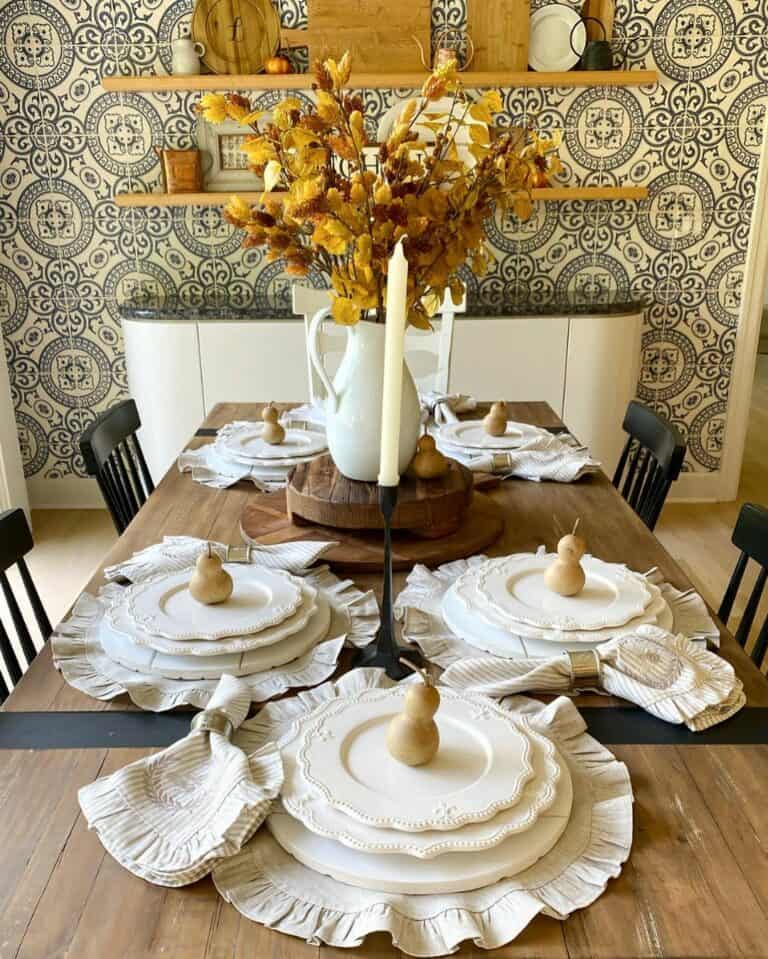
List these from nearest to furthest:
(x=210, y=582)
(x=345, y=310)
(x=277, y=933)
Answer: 1. (x=277, y=933)
2. (x=210, y=582)
3. (x=345, y=310)

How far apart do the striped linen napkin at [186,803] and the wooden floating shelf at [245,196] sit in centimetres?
280

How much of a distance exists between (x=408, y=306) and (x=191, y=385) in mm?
2140

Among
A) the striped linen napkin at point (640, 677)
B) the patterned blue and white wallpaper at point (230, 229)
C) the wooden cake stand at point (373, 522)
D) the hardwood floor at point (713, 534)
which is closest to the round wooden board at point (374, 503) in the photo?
the wooden cake stand at point (373, 522)

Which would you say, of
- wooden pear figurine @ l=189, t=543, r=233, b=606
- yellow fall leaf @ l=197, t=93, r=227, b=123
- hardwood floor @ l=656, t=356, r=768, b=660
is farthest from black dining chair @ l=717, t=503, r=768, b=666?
hardwood floor @ l=656, t=356, r=768, b=660

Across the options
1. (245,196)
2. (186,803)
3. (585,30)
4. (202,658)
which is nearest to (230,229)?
(245,196)

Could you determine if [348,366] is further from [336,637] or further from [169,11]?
[169,11]

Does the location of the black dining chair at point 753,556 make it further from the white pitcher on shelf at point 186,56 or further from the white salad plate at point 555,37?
the white pitcher on shelf at point 186,56

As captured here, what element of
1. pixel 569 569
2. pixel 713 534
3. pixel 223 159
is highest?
pixel 223 159

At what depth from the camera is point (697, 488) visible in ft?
13.0

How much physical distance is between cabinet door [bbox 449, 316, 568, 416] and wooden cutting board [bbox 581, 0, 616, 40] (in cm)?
111

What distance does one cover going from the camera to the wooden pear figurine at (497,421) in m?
2.07

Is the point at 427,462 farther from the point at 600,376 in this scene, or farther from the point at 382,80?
the point at 382,80

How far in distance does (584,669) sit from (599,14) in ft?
10.3

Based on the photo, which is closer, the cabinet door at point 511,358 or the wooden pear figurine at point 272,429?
the wooden pear figurine at point 272,429
